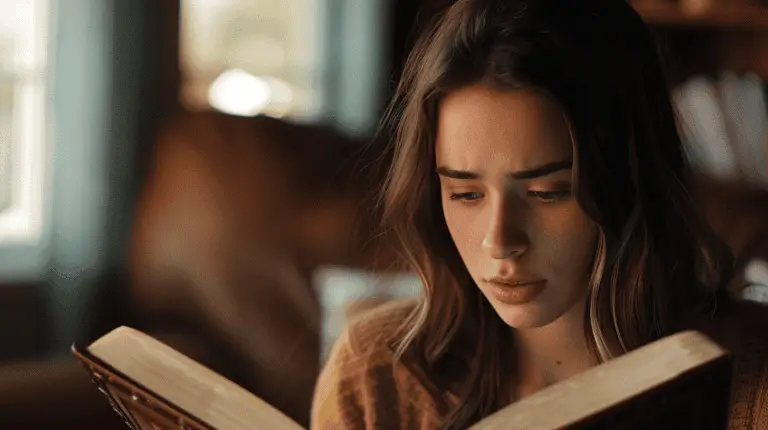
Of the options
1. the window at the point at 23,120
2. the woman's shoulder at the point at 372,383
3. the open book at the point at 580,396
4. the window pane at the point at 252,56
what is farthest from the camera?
the window pane at the point at 252,56

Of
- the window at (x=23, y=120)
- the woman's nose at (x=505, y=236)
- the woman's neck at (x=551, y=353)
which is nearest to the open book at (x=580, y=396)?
the woman's nose at (x=505, y=236)

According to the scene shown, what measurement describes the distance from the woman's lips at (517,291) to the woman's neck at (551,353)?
0.10m

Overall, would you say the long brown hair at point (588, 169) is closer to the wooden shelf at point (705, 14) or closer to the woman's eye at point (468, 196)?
the woman's eye at point (468, 196)

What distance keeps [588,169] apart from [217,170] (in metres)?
1.73

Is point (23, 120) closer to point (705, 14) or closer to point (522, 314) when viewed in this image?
point (705, 14)

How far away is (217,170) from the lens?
97.0 inches

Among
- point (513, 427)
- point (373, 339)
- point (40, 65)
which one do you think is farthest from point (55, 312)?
point (513, 427)

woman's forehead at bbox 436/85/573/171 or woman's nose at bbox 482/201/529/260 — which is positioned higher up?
woman's forehead at bbox 436/85/573/171

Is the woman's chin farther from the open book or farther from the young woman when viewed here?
the open book

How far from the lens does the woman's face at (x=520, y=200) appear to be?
2.72 ft

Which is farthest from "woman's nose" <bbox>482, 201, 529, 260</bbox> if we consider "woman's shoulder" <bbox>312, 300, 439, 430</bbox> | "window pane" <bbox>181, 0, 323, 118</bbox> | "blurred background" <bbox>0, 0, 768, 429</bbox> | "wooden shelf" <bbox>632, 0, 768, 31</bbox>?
"window pane" <bbox>181, 0, 323, 118</bbox>

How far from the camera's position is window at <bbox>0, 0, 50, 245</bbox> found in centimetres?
294

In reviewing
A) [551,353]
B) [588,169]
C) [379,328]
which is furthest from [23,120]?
[588,169]

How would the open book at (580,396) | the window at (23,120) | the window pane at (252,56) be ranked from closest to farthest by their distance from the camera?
the open book at (580,396)
the window at (23,120)
the window pane at (252,56)
